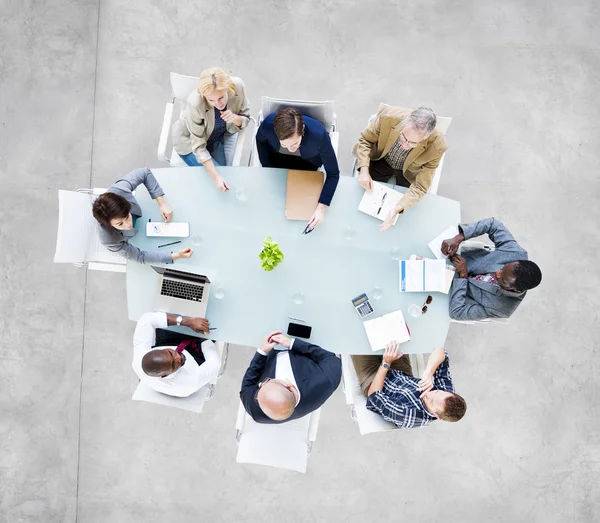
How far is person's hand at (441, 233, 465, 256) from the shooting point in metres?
2.74

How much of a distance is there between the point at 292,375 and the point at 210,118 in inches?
64.8

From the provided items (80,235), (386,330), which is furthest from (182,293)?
(386,330)

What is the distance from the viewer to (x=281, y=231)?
2785mm

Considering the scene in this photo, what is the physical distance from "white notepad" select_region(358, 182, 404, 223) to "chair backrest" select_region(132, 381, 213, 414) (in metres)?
1.52

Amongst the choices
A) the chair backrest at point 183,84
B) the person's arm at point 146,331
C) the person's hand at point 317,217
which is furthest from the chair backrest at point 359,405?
the chair backrest at point 183,84

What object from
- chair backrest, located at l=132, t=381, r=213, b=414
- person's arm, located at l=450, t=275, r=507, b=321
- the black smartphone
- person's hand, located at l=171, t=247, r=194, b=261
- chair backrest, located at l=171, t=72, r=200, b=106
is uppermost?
chair backrest, located at l=171, t=72, r=200, b=106

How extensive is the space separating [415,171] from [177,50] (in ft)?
7.49

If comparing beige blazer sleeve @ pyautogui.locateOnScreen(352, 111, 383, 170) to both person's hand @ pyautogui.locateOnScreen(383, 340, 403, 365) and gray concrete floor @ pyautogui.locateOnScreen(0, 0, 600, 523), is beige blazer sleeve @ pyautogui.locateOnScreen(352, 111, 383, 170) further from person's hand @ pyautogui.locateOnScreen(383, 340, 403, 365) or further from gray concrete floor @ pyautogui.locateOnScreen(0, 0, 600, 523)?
person's hand @ pyautogui.locateOnScreen(383, 340, 403, 365)

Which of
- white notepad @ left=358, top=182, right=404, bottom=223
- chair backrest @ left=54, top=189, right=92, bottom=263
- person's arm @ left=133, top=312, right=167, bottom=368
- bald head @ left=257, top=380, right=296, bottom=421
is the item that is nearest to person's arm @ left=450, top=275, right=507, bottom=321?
white notepad @ left=358, top=182, right=404, bottom=223

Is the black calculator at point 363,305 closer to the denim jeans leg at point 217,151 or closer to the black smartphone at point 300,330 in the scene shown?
the black smartphone at point 300,330

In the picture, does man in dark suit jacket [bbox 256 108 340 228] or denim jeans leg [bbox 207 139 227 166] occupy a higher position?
man in dark suit jacket [bbox 256 108 340 228]

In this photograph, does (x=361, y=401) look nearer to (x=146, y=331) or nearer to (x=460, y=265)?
(x=460, y=265)

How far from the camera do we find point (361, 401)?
292 cm

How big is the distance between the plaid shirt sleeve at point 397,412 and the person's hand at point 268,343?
70 centimetres
